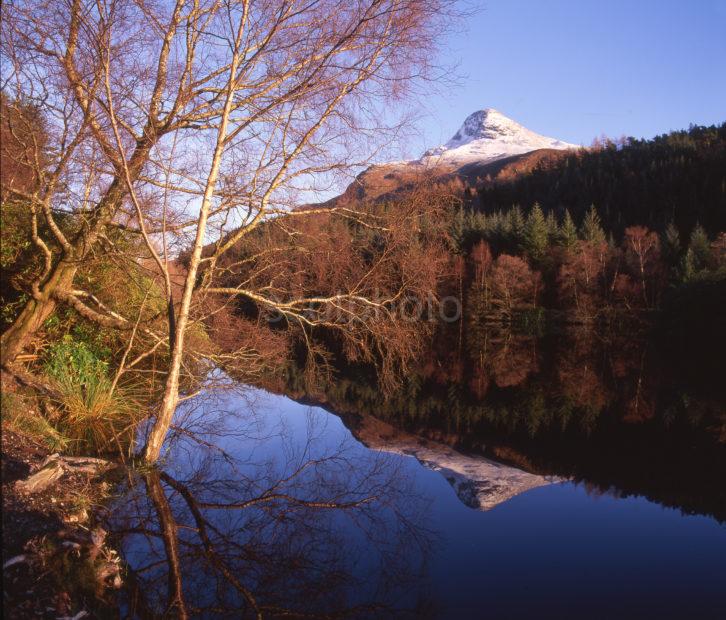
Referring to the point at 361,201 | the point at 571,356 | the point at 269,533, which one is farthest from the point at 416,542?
the point at 571,356

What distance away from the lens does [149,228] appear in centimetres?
721

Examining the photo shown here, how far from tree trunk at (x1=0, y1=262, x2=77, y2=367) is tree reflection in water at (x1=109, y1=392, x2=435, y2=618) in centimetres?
214

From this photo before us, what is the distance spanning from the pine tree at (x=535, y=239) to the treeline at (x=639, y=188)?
17472 mm

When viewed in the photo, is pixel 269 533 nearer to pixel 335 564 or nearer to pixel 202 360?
pixel 335 564

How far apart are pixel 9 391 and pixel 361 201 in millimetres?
4358

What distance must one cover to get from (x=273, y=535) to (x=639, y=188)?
228ft

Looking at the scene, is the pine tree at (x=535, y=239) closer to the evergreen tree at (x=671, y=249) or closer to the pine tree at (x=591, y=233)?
the pine tree at (x=591, y=233)

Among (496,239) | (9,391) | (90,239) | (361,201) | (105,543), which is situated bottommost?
(105,543)

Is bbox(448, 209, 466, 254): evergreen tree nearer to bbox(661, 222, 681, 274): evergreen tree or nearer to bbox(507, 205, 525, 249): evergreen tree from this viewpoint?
bbox(507, 205, 525, 249): evergreen tree

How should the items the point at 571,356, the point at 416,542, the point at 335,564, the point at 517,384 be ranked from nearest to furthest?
Result: 1. the point at 335,564
2. the point at 416,542
3. the point at 517,384
4. the point at 571,356

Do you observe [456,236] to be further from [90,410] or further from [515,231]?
[515,231]

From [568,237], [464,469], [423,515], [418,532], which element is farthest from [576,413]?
[568,237]

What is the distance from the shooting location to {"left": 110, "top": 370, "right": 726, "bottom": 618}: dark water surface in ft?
10.2

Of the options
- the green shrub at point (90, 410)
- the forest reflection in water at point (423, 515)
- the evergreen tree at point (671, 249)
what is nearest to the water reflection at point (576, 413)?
the forest reflection in water at point (423, 515)
